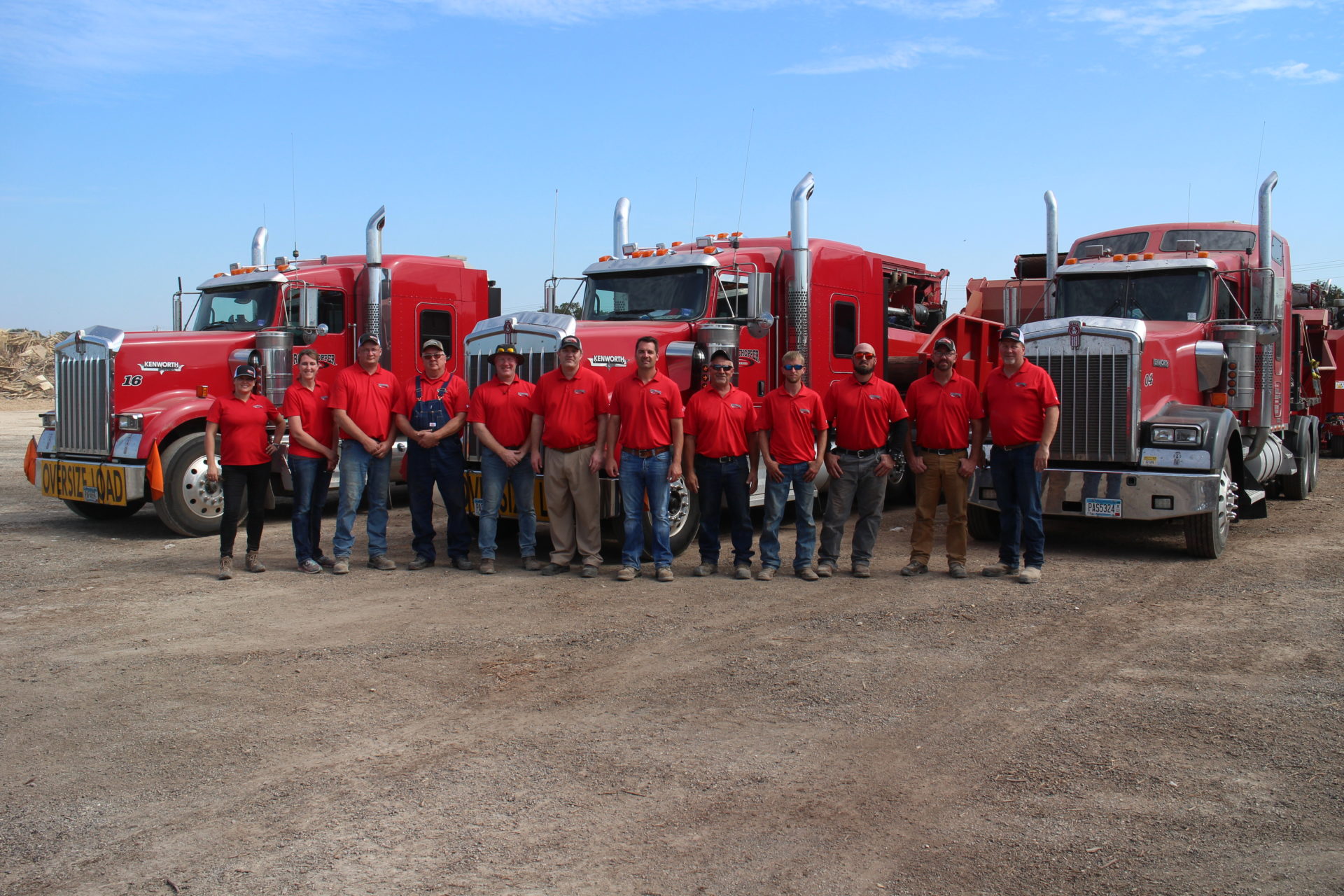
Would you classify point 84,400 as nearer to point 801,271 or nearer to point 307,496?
point 307,496

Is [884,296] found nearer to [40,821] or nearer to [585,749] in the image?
[585,749]

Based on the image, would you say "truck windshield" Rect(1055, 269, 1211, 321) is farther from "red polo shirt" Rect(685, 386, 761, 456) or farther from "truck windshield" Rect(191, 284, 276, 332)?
"truck windshield" Rect(191, 284, 276, 332)

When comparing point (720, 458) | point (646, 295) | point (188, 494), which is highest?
point (646, 295)

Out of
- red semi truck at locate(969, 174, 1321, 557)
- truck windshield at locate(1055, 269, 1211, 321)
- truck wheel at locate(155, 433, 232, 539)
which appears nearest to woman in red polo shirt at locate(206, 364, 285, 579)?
truck wheel at locate(155, 433, 232, 539)

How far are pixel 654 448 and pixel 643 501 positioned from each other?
1.61 feet

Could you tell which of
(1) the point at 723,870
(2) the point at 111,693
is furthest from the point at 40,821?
(1) the point at 723,870

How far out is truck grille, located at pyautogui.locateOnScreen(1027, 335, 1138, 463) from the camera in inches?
389

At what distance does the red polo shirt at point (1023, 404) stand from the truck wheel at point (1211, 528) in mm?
1848

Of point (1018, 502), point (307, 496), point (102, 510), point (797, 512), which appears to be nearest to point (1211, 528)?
point (1018, 502)

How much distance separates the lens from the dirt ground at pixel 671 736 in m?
3.88

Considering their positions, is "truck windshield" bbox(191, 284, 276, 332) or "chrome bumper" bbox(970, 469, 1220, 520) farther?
"truck windshield" bbox(191, 284, 276, 332)

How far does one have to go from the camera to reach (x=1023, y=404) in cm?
891

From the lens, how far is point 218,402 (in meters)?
9.12

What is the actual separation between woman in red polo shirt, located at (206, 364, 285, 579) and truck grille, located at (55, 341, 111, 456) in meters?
3.04
